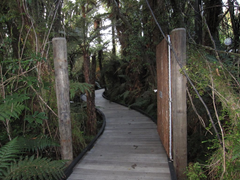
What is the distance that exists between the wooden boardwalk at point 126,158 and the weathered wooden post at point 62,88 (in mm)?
501

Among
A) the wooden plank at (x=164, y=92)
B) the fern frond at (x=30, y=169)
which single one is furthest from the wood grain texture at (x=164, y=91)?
the fern frond at (x=30, y=169)

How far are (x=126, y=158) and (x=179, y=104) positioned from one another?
1.39 metres

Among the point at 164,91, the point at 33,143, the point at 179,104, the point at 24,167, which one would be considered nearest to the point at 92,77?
the point at 164,91

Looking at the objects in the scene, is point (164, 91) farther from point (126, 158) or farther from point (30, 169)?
point (30, 169)

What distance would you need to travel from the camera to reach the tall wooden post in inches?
98.2

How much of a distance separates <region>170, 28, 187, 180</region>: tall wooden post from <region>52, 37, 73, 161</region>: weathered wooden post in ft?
5.05

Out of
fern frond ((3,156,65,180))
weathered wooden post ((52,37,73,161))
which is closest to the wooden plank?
weathered wooden post ((52,37,73,161))

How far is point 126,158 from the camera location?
10.5 feet

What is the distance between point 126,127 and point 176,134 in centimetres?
269

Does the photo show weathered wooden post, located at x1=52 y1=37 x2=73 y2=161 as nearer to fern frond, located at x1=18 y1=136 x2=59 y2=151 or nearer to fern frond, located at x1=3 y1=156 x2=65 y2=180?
fern frond, located at x1=18 y1=136 x2=59 y2=151

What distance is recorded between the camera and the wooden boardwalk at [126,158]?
104 inches

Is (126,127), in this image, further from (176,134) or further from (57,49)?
(57,49)

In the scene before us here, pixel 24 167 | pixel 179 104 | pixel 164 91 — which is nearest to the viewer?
pixel 24 167

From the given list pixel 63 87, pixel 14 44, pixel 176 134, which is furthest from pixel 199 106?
pixel 14 44
